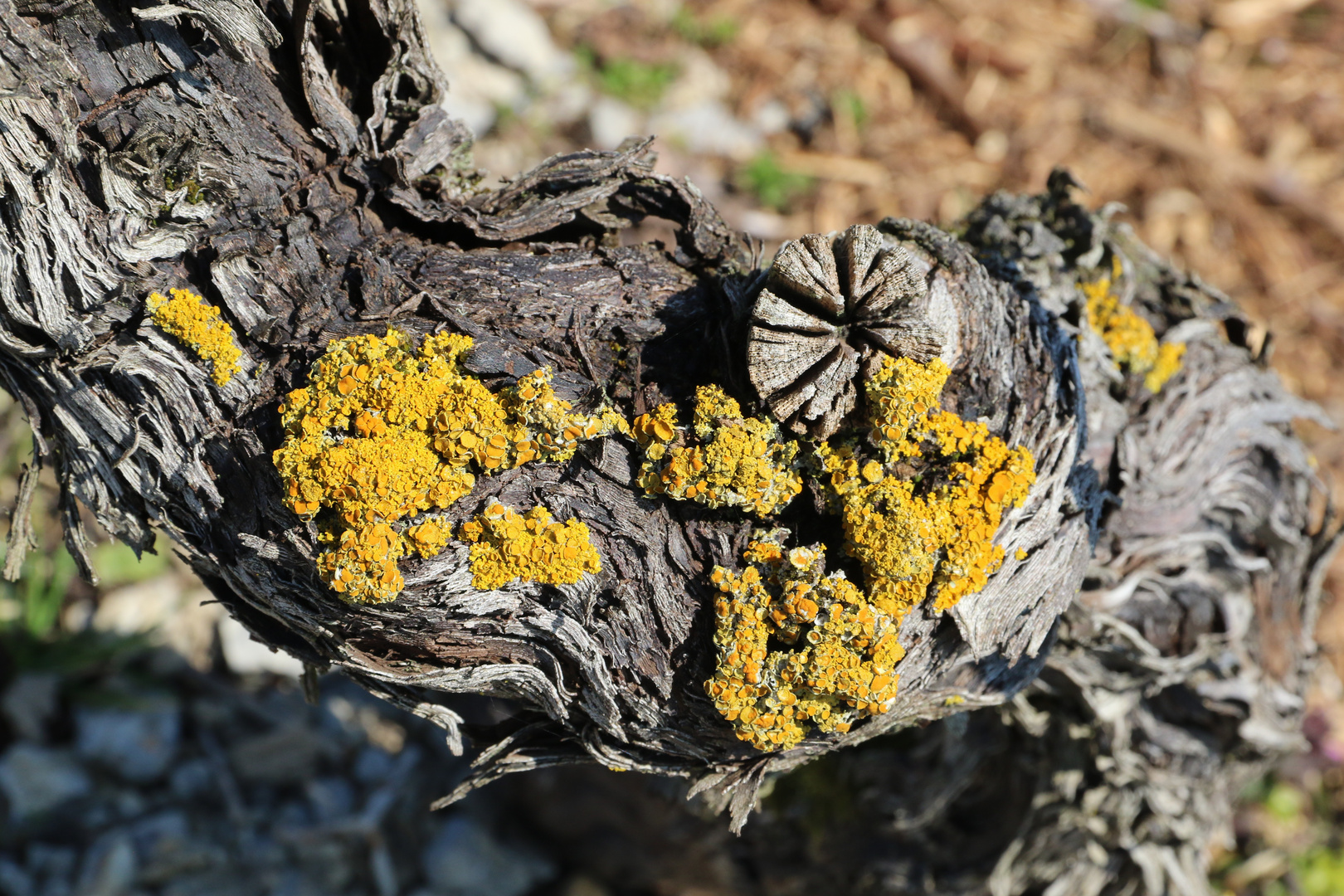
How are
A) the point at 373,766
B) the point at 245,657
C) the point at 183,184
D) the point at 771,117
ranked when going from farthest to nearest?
the point at 771,117 < the point at 245,657 < the point at 373,766 < the point at 183,184

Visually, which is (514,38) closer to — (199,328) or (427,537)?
(199,328)

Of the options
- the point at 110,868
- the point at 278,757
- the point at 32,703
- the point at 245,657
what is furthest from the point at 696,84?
the point at 110,868

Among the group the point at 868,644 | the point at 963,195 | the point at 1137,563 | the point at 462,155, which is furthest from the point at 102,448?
the point at 963,195

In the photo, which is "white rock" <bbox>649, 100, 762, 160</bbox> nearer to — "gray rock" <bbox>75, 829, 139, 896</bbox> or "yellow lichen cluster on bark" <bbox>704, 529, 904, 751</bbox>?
"yellow lichen cluster on bark" <bbox>704, 529, 904, 751</bbox>

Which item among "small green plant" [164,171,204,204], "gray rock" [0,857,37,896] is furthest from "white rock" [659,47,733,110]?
"gray rock" [0,857,37,896]

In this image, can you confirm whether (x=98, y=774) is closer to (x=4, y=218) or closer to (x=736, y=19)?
(x=4, y=218)

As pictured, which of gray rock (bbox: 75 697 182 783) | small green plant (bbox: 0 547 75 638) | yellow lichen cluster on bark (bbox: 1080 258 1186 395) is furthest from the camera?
small green plant (bbox: 0 547 75 638)

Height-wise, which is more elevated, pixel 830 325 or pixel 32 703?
pixel 830 325
